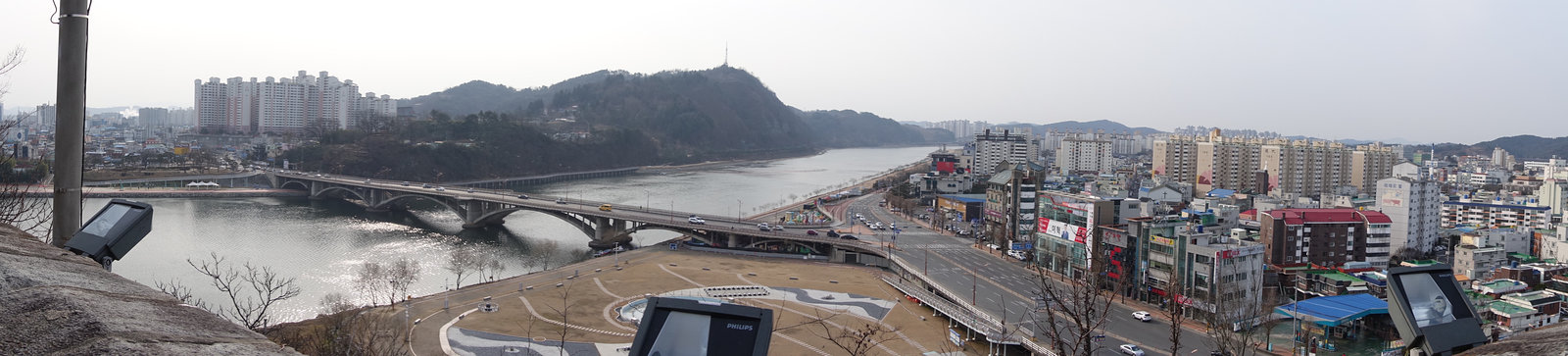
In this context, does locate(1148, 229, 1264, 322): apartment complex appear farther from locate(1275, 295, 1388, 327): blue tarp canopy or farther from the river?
the river

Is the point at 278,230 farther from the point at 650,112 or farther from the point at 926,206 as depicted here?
the point at 650,112

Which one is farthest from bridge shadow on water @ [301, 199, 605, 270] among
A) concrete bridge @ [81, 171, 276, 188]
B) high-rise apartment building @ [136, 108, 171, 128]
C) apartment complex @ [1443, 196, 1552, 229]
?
high-rise apartment building @ [136, 108, 171, 128]

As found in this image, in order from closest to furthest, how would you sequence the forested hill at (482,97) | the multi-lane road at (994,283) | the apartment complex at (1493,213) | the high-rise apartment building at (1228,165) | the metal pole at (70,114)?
the metal pole at (70,114), the multi-lane road at (994,283), the apartment complex at (1493,213), the high-rise apartment building at (1228,165), the forested hill at (482,97)

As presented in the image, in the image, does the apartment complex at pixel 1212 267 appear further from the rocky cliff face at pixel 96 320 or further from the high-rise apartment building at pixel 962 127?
the high-rise apartment building at pixel 962 127

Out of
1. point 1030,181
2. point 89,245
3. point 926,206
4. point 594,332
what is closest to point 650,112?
point 926,206

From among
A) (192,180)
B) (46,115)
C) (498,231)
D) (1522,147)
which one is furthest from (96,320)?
(1522,147)

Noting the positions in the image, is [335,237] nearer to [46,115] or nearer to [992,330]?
[46,115]

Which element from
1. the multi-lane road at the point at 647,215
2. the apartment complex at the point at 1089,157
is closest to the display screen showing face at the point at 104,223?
the multi-lane road at the point at 647,215
